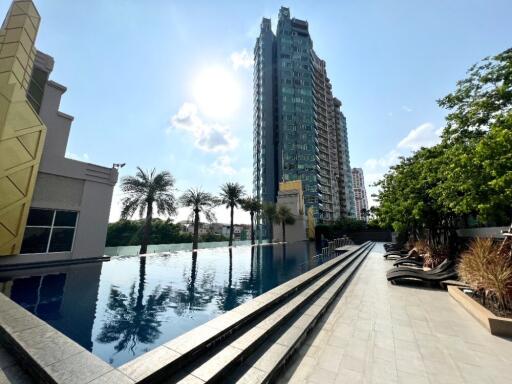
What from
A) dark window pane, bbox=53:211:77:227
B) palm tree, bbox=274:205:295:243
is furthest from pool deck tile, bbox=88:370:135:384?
palm tree, bbox=274:205:295:243

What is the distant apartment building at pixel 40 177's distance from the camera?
12602 millimetres

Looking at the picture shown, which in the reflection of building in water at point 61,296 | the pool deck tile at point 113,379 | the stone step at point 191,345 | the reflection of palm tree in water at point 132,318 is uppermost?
the pool deck tile at point 113,379

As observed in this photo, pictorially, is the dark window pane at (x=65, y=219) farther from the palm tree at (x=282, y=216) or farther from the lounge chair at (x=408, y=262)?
the palm tree at (x=282, y=216)

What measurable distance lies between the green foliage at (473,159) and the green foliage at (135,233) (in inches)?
2081

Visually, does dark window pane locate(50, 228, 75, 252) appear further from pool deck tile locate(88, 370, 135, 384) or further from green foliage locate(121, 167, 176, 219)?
pool deck tile locate(88, 370, 135, 384)

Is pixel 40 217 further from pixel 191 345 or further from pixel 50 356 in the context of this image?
pixel 191 345

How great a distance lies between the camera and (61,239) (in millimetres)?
15219

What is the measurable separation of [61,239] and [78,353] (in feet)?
53.6

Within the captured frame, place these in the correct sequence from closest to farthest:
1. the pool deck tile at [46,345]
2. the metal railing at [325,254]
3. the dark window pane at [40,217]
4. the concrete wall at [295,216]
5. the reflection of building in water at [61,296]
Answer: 1. the pool deck tile at [46,345]
2. the reflection of building in water at [61,296]
3. the dark window pane at [40,217]
4. the metal railing at [325,254]
5. the concrete wall at [295,216]

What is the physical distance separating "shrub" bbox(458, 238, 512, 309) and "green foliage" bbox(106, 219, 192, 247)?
55.3 m

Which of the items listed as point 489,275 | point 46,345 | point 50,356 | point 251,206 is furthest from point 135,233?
point 489,275

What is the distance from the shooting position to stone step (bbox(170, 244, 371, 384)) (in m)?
3.08

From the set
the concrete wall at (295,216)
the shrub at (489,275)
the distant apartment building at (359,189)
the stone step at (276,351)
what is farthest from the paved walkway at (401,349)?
the distant apartment building at (359,189)

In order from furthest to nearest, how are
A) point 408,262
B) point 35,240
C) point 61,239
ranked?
point 61,239 → point 35,240 → point 408,262
